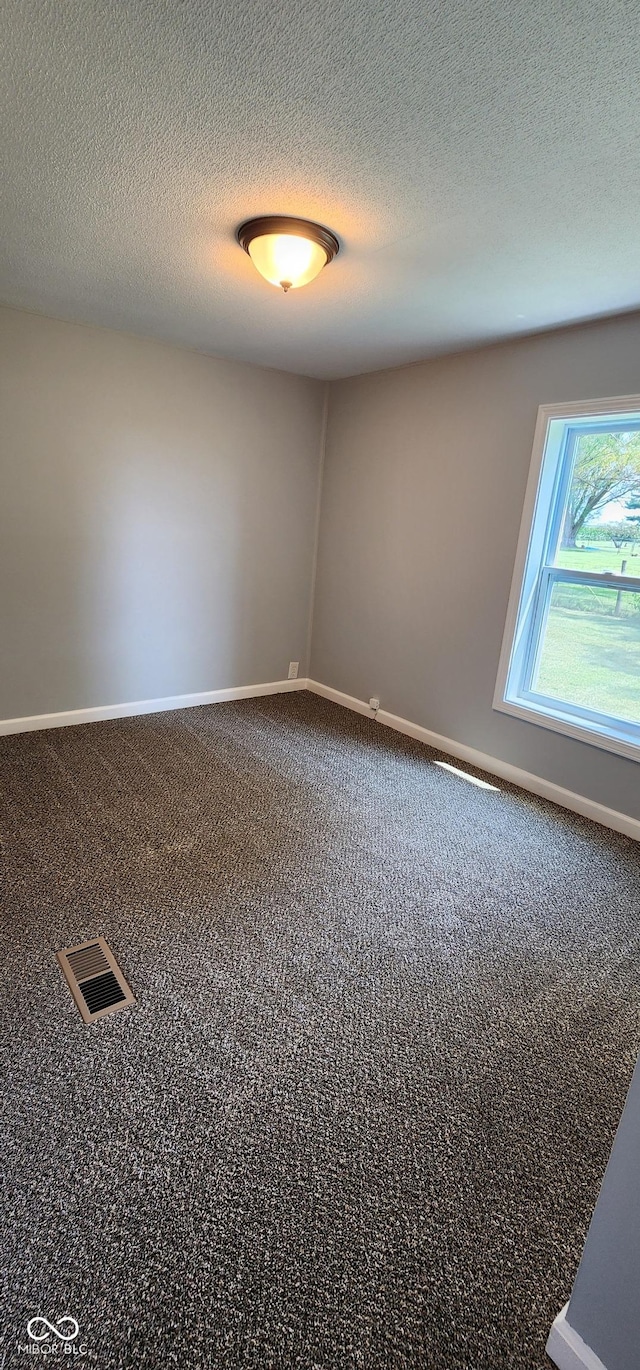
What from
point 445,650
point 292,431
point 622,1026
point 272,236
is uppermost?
point 272,236

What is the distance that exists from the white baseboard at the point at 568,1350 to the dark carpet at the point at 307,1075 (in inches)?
1.5

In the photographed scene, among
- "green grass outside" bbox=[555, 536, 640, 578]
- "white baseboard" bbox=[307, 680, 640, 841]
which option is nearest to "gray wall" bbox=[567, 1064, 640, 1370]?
"white baseboard" bbox=[307, 680, 640, 841]

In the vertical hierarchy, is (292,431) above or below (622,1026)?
above

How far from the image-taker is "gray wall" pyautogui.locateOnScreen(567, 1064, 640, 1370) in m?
0.91

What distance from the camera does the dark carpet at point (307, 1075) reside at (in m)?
1.12

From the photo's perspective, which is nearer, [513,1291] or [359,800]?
[513,1291]

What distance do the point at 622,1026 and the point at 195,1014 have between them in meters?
1.28

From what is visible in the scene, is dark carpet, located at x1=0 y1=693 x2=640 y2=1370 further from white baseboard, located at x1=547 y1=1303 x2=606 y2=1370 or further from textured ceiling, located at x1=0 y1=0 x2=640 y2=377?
textured ceiling, located at x1=0 y1=0 x2=640 y2=377

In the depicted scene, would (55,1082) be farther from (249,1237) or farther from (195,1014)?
(249,1237)

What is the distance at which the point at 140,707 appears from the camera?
410cm

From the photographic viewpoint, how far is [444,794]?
3.26 meters

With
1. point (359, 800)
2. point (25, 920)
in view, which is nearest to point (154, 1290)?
point (25, 920)

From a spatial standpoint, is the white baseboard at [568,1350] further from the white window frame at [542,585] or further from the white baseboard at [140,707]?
the white baseboard at [140,707]

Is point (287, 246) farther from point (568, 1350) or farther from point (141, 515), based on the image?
point (568, 1350)
